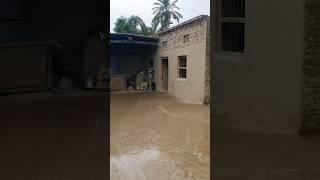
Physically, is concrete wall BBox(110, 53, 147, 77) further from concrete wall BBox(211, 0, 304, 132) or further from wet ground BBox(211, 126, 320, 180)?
concrete wall BBox(211, 0, 304, 132)

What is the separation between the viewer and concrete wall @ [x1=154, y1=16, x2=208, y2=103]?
577cm

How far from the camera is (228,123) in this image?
7.90ft

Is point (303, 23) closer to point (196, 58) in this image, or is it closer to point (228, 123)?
point (228, 123)

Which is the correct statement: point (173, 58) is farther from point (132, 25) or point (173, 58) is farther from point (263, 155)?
point (132, 25)

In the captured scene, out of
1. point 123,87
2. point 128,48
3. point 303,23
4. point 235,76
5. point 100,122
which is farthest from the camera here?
point 123,87

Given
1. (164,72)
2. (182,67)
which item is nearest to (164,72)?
(164,72)

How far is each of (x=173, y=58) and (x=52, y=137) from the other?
3.85 meters

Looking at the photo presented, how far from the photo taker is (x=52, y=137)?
10.7 feet

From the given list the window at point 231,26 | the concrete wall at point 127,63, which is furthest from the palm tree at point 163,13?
the window at point 231,26

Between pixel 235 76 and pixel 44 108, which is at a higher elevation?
pixel 235 76

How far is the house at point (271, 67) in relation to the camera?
1860mm

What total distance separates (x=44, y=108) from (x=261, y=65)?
3.02 m

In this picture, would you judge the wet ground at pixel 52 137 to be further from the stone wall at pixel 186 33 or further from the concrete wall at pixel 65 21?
the stone wall at pixel 186 33

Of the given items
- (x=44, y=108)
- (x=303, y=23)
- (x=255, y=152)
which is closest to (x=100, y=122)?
(x=44, y=108)
